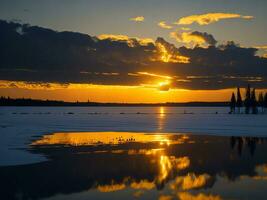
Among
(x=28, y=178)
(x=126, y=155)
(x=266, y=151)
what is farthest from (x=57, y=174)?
(x=266, y=151)

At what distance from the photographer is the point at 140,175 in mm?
→ 18953

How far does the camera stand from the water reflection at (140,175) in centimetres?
1534

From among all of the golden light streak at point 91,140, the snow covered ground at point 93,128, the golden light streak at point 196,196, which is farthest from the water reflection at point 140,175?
the golden light streak at point 91,140

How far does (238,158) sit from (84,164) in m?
10.00

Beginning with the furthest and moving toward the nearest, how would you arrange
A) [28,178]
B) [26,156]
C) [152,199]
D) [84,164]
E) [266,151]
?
[266,151] < [26,156] < [84,164] < [28,178] < [152,199]

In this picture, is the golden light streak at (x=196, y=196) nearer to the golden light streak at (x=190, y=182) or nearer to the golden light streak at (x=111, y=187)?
the golden light streak at (x=190, y=182)

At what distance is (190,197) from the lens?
14789 millimetres

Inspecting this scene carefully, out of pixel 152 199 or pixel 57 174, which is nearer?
pixel 152 199

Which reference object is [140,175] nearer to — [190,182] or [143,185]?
[143,185]

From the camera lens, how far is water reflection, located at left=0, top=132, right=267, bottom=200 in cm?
1534

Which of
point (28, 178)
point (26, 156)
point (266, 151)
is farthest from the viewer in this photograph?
point (266, 151)

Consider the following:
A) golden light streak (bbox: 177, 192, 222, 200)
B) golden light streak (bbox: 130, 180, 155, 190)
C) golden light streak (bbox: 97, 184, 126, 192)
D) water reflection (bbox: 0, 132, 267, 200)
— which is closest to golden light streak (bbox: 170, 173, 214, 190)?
water reflection (bbox: 0, 132, 267, 200)

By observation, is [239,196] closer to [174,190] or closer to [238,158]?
[174,190]

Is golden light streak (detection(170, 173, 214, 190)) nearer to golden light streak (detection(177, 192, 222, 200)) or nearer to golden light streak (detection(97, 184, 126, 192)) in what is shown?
golden light streak (detection(177, 192, 222, 200))
